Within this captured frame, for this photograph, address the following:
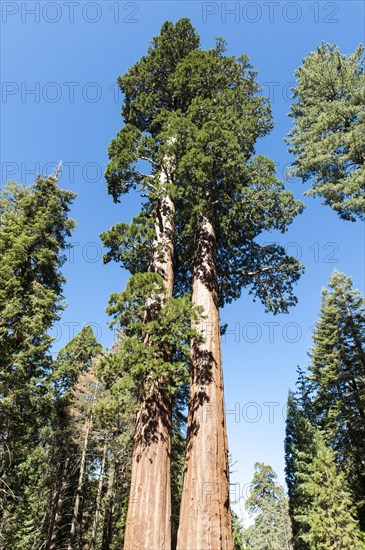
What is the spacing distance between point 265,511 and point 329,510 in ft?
88.7

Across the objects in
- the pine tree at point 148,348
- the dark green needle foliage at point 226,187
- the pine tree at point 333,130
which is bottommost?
the pine tree at point 148,348

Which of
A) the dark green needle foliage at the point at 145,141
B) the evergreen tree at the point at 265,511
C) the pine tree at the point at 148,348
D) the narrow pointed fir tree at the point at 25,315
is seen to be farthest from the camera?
the evergreen tree at the point at 265,511

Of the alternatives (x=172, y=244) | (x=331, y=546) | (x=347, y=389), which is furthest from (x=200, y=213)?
(x=347, y=389)

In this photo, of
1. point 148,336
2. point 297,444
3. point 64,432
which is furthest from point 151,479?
point 297,444

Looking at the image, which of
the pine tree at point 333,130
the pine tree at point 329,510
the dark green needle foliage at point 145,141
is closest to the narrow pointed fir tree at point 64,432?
the dark green needle foliage at point 145,141

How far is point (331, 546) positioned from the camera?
1316 centimetres

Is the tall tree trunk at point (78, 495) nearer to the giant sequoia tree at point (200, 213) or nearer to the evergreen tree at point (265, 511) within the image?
the giant sequoia tree at point (200, 213)

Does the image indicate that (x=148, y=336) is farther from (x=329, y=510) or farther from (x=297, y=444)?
(x=297, y=444)

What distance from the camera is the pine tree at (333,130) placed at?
32.2 ft

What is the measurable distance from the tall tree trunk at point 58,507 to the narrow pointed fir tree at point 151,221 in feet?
35.1

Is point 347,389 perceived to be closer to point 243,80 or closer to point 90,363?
point 90,363

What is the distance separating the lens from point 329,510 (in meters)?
14.1

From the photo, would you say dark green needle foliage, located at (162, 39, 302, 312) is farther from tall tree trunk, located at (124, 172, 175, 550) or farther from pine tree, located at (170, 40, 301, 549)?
tall tree trunk, located at (124, 172, 175, 550)

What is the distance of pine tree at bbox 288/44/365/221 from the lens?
982cm
